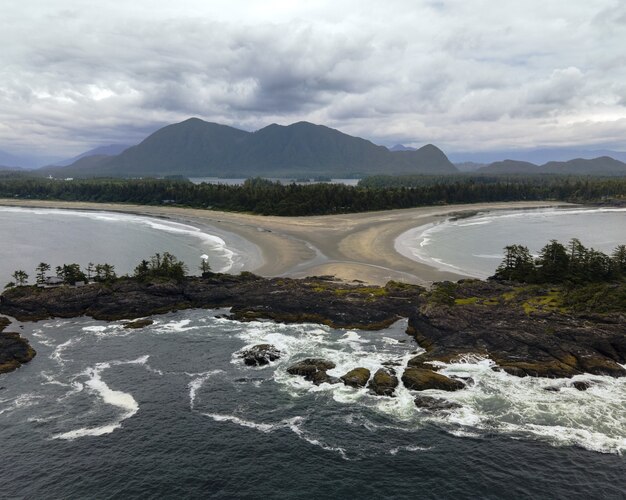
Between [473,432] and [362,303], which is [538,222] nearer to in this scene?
[362,303]

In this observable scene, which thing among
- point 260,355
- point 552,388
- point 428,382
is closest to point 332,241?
point 260,355

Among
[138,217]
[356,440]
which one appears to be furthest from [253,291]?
[138,217]

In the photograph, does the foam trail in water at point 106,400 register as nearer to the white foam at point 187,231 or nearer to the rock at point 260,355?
the rock at point 260,355

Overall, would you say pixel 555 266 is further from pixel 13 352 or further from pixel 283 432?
pixel 13 352

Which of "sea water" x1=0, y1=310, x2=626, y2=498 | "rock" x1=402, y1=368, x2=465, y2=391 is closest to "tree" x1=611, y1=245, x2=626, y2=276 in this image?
"sea water" x1=0, y1=310, x2=626, y2=498

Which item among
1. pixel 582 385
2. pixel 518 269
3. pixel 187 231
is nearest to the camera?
pixel 582 385

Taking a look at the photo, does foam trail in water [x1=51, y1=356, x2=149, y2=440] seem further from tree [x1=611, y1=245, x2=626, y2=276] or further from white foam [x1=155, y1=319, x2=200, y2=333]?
tree [x1=611, y1=245, x2=626, y2=276]

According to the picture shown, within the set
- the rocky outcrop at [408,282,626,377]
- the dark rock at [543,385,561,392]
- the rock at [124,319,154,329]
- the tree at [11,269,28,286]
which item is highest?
the tree at [11,269,28,286]

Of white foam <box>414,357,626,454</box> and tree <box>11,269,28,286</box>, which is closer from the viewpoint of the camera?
white foam <box>414,357,626,454</box>
